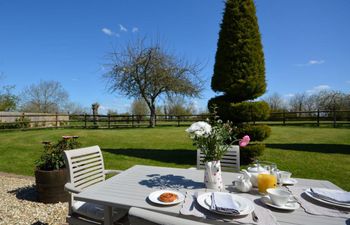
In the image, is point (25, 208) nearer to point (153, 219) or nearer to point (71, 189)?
point (71, 189)

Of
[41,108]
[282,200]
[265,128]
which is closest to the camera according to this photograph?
[282,200]

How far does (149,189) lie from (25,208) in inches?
87.2

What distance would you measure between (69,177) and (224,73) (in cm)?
399

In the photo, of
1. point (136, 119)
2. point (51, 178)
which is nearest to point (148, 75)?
point (136, 119)

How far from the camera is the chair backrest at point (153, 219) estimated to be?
2.44 feet

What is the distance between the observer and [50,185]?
3.05 meters

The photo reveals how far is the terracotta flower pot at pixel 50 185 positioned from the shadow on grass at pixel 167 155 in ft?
8.78

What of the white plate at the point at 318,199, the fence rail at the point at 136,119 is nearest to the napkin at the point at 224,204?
the white plate at the point at 318,199

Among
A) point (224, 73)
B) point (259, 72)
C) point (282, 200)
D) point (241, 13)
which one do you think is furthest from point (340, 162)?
point (282, 200)

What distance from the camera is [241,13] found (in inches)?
206

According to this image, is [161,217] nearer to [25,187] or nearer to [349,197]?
[349,197]

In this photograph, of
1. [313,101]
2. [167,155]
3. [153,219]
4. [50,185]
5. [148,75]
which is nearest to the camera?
[153,219]

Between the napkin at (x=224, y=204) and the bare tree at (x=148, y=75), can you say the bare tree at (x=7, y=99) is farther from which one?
the napkin at (x=224, y=204)

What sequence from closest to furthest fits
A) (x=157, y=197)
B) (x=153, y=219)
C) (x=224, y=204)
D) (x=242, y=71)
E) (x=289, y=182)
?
1. (x=153, y=219)
2. (x=224, y=204)
3. (x=157, y=197)
4. (x=289, y=182)
5. (x=242, y=71)
